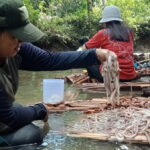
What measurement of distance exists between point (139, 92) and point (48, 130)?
2.27 m

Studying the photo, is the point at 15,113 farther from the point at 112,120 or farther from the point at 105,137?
the point at 112,120

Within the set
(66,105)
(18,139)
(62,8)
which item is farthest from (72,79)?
(62,8)

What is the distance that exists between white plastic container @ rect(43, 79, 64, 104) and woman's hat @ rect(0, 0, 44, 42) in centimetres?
182

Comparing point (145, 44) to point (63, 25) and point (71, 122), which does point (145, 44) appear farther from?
point (71, 122)

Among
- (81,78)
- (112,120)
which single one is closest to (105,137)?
(112,120)

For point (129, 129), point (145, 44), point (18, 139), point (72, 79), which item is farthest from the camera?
point (145, 44)

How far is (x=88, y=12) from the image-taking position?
15.5 meters

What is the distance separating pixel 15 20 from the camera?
7.93 feet

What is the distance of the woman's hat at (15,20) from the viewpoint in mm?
2389

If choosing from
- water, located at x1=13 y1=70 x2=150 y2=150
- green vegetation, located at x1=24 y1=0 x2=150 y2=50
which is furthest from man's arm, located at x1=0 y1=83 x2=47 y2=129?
green vegetation, located at x1=24 y1=0 x2=150 y2=50

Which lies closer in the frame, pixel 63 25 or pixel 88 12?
pixel 63 25

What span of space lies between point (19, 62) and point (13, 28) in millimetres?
632

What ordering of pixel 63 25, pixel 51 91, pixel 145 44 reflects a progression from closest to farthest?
pixel 51 91
pixel 63 25
pixel 145 44

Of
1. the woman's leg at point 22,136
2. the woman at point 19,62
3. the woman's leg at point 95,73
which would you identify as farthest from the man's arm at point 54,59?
the woman's leg at point 95,73
